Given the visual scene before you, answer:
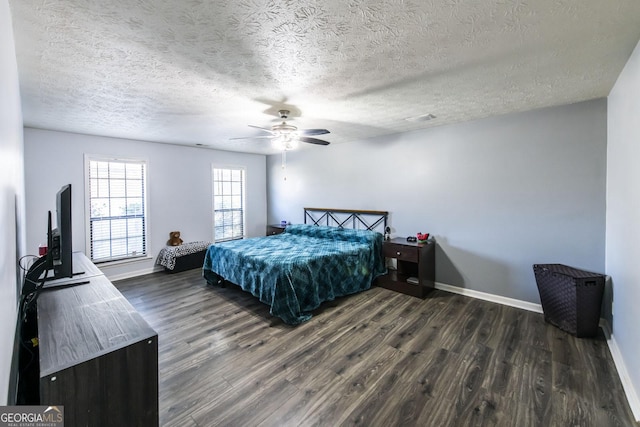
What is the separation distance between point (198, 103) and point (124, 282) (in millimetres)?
3459

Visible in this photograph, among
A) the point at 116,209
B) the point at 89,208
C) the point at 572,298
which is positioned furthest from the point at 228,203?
the point at 572,298

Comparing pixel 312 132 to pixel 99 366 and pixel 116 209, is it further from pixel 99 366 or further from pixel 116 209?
pixel 116 209

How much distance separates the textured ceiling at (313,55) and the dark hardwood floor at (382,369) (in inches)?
96.0

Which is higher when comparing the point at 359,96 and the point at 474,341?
the point at 359,96

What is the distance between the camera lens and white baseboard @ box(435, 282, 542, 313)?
133 inches

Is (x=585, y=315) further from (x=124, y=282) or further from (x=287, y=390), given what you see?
(x=124, y=282)

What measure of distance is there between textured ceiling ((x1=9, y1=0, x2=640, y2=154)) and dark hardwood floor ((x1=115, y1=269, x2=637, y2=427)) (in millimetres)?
2438

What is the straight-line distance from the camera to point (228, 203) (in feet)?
20.7

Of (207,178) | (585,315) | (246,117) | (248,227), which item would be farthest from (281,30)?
(248,227)

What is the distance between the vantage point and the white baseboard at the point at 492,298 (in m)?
3.38

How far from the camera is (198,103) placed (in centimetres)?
294

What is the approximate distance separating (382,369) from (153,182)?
16.2 ft

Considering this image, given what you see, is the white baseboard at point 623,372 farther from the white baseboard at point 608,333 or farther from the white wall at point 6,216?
the white wall at point 6,216

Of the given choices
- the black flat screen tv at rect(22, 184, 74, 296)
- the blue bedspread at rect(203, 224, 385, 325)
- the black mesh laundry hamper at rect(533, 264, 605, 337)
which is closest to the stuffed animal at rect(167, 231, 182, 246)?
the blue bedspread at rect(203, 224, 385, 325)
